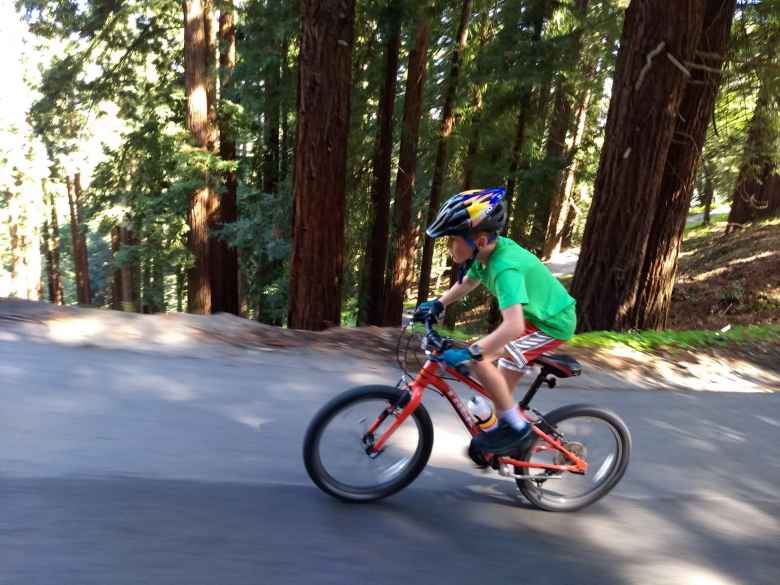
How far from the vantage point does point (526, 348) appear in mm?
3613

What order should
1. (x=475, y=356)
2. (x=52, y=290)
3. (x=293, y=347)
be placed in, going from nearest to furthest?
(x=475, y=356)
(x=293, y=347)
(x=52, y=290)

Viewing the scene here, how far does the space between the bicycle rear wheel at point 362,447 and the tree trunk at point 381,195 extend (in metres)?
13.4

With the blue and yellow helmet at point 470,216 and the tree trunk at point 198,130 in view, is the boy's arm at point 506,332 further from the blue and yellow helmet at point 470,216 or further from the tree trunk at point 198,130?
the tree trunk at point 198,130

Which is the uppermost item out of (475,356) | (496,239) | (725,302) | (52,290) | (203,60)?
(203,60)

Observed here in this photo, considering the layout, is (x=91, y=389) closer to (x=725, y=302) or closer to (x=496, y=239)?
(x=496, y=239)

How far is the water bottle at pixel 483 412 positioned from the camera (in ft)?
11.7

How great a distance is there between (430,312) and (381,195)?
1350 cm

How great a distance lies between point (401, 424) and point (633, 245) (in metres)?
5.91

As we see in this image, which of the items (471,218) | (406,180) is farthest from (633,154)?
(406,180)

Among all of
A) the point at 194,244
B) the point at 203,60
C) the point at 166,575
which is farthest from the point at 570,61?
the point at 166,575

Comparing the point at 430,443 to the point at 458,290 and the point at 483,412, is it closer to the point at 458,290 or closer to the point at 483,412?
the point at 483,412

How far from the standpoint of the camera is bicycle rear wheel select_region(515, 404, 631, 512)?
3723 millimetres

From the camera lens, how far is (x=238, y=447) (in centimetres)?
407

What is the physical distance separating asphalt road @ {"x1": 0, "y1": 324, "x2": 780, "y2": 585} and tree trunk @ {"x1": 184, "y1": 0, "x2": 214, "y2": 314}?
445 inches
